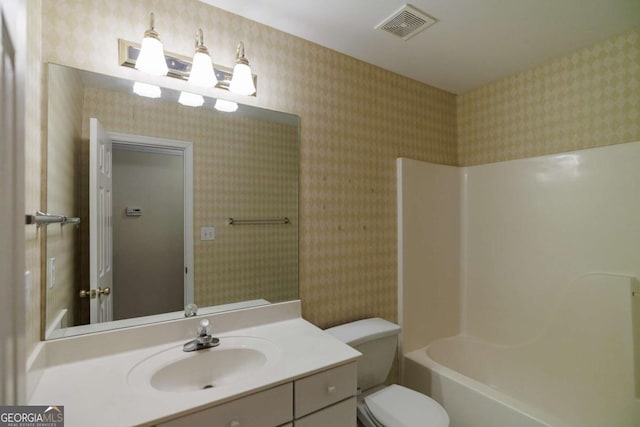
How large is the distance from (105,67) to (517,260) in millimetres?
2745

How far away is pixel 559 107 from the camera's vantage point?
201 cm

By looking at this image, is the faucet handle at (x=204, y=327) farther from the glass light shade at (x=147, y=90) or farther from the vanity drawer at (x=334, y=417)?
the glass light shade at (x=147, y=90)

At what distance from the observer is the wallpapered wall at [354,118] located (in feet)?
4.71

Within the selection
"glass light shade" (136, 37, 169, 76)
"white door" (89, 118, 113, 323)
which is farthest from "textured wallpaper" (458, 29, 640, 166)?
"white door" (89, 118, 113, 323)

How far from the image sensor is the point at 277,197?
5.56ft

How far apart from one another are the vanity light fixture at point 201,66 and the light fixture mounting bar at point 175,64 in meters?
0.05

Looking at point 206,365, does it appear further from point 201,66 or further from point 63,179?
point 201,66

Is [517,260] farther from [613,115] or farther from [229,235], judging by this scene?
[229,235]

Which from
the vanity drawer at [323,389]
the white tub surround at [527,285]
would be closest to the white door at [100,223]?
the vanity drawer at [323,389]

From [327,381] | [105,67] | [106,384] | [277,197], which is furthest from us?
[277,197]

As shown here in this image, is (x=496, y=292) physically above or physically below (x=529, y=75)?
below

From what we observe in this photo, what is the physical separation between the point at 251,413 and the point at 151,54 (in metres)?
1.43

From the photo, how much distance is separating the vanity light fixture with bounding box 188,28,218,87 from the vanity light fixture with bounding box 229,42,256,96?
110 mm

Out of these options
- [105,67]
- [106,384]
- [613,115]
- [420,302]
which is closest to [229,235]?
[106,384]
